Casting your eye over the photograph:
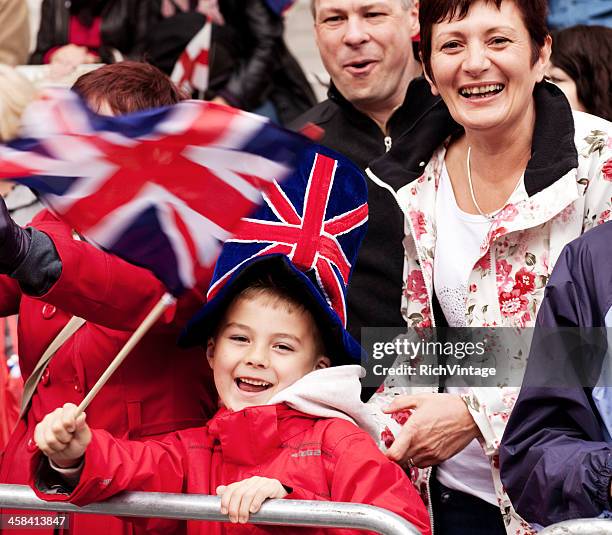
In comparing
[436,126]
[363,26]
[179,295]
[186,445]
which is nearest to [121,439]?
[186,445]

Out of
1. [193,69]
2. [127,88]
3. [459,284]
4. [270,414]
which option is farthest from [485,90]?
[193,69]

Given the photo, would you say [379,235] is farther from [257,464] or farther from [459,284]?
[257,464]

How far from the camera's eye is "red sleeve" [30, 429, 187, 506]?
2.98 m

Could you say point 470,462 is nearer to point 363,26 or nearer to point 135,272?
point 135,272

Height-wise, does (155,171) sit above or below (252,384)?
above

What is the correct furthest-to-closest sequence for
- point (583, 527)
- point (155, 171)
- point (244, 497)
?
point (155, 171) → point (244, 497) → point (583, 527)

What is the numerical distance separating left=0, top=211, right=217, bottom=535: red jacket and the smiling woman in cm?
58

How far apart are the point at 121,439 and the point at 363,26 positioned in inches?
71.1

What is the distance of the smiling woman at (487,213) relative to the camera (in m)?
3.48

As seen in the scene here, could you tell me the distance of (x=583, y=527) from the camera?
259 cm

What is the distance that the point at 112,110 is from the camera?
352 centimetres

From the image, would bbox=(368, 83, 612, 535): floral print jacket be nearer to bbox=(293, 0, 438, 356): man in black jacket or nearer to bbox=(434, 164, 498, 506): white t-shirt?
bbox=(434, 164, 498, 506): white t-shirt

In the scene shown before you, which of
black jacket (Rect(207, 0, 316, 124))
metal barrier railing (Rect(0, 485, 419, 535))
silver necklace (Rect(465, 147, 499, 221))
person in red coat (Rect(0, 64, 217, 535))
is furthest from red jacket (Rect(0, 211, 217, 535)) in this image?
black jacket (Rect(207, 0, 316, 124))

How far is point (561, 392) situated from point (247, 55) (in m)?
3.64
